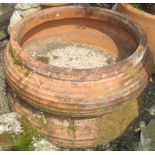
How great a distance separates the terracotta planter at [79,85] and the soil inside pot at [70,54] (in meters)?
0.18

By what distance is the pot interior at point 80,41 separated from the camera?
11.5 ft

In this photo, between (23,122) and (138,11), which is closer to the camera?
(23,122)

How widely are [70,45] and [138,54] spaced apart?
1.11 m

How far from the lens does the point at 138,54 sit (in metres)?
2.88

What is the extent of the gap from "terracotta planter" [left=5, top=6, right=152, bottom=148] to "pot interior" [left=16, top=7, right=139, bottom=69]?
0.04 feet

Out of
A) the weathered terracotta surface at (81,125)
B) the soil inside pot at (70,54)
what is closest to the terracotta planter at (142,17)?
the soil inside pot at (70,54)

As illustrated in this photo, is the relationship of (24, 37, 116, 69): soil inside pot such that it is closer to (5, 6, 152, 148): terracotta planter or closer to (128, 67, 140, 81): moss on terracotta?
(5, 6, 152, 148): terracotta planter

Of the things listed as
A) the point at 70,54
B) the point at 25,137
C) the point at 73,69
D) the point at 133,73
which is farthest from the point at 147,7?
the point at 25,137

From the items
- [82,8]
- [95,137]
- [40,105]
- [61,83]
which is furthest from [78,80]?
[82,8]

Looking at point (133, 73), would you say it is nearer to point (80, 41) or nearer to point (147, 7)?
point (80, 41)

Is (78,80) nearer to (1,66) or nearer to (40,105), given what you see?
(40,105)

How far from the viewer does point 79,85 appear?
2717mm

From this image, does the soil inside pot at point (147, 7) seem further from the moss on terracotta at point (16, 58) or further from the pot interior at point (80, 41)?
the moss on terracotta at point (16, 58)

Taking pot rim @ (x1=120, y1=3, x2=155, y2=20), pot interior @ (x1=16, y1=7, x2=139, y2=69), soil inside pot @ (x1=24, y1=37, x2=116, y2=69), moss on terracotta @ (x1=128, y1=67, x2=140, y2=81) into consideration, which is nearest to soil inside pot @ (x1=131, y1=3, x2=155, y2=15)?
pot rim @ (x1=120, y1=3, x2=155, y2=20)
